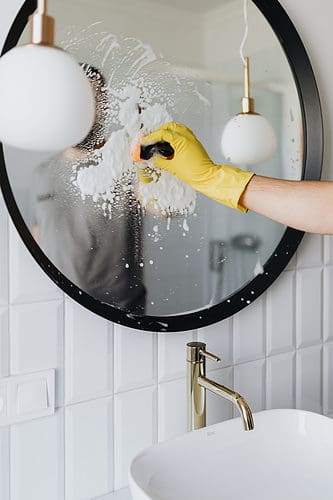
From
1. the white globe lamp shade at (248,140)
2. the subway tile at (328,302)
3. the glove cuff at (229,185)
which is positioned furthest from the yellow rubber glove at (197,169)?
the subway tile at (328,302)

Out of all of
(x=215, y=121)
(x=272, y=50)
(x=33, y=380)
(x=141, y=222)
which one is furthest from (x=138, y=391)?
(x=272, y=50)

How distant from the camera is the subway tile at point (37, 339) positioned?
1.03m

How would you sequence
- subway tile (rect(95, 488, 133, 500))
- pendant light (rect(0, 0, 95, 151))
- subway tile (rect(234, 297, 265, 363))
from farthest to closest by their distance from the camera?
subway tile (rect(234, 297, 265, 363))
subway tile (rect(95, 488, 133, 500))
pendant light (rect(0, 0, 95, 151))

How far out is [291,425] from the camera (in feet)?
4.12

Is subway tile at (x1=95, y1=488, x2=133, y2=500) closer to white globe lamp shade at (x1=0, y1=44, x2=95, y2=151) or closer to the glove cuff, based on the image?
the glove cuff

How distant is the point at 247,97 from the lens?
1.28m

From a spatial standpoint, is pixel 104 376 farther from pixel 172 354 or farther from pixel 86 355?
pixel 172 354

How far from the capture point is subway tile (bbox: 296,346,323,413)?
151 cm

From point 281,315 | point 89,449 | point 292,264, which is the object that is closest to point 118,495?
point 89,449

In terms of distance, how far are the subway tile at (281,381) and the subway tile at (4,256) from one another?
0.70 m

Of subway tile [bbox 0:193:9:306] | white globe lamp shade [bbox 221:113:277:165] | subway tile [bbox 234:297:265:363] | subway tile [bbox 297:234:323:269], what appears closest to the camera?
subway tile [bbox 0:193:9:306]

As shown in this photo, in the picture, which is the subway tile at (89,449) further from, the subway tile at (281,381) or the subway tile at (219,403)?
the subway tile at (281,381)

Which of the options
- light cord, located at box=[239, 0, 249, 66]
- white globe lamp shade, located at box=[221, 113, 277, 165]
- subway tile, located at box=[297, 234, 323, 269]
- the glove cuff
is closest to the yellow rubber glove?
the glove cuff

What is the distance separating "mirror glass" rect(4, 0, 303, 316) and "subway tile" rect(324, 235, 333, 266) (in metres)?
0.26
